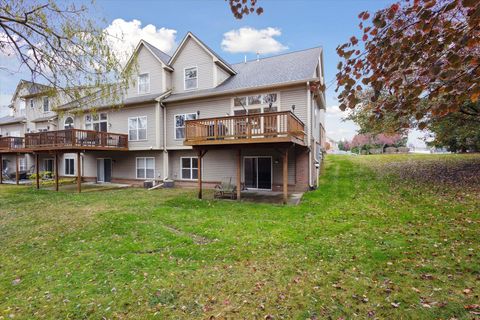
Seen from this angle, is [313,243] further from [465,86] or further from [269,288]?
[465,86]

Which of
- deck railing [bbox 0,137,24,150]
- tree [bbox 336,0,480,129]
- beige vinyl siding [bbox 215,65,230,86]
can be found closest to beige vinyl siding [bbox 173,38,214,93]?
beige vinyl siding [bbox 215,65,230,86]

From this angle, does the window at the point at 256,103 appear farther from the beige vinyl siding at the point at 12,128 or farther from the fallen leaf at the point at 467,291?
the beige vinyl siding at the point at 12,128

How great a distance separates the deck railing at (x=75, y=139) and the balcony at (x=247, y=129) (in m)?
7.61

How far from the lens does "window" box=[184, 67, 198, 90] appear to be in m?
16.0

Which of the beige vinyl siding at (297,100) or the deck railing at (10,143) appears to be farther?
the deck railing at (10,143)

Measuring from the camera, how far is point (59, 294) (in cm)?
412

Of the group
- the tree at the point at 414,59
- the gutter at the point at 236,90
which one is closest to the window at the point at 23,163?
the gutter at the point at 236,90

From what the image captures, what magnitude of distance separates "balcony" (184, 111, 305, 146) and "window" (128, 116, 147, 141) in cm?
636

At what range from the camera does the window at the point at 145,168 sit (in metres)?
17.0

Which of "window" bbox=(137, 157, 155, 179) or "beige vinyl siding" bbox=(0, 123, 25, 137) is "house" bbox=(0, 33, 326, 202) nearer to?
"window" bbox=(137, 157, 155, 179)

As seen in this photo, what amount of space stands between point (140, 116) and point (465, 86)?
16885mm

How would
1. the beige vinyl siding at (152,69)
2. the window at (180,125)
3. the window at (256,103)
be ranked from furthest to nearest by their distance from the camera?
the beige vinyl siding at (152,69) < the window at (180,125) < the window at (256,103)

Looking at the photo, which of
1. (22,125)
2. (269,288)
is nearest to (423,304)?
(269,288)

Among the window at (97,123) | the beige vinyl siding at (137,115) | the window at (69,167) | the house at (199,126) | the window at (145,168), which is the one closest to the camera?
the house at (199,126)
